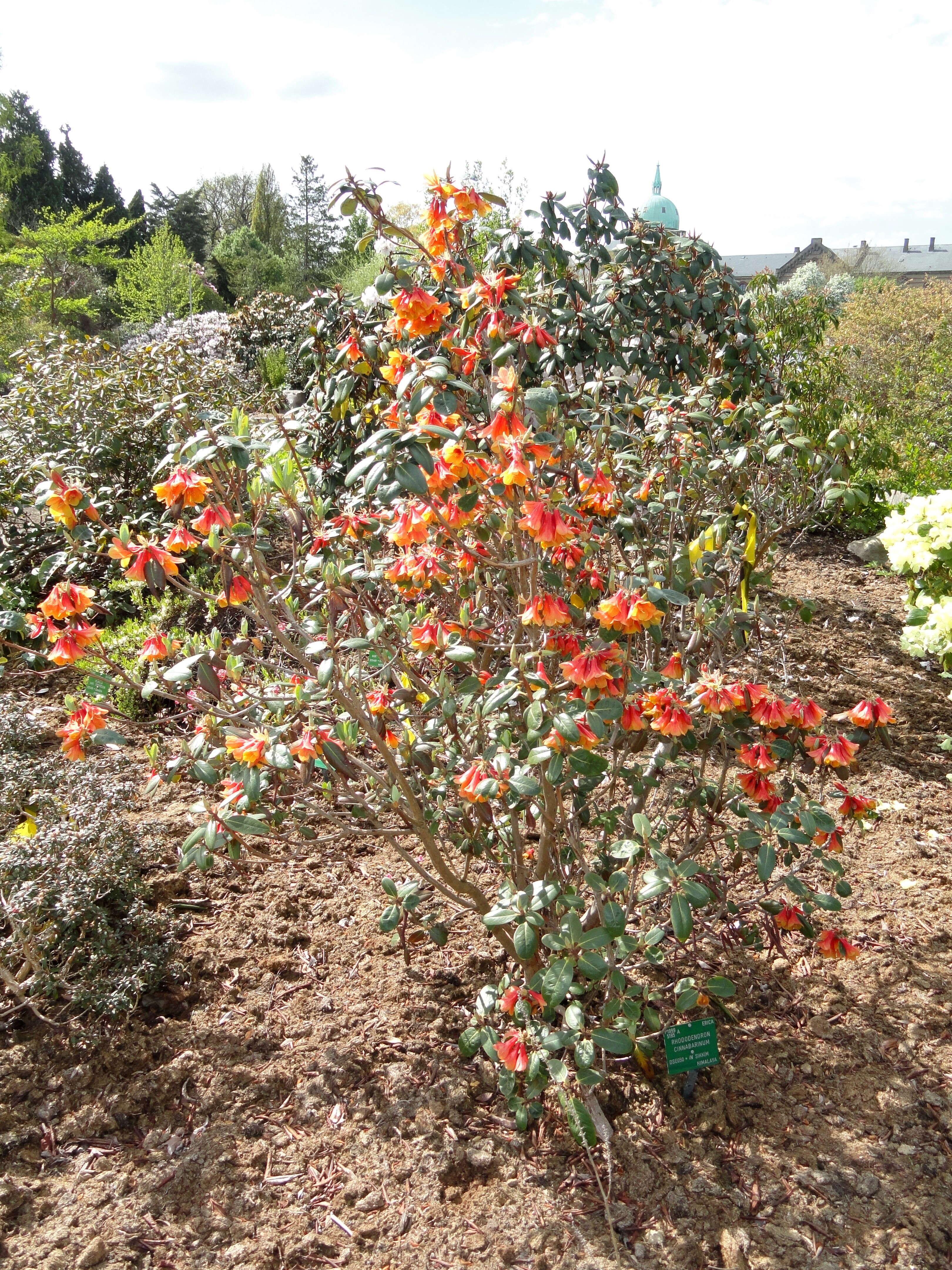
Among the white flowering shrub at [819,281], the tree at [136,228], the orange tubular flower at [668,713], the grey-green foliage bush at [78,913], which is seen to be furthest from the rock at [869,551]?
the tree at [136,228]

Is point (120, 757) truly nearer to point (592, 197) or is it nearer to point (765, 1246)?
point (765, 1246)

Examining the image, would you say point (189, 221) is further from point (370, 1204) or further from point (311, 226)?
point (370, 1204)

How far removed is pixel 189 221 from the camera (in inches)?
1127

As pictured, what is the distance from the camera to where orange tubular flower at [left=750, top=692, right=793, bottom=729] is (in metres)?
1.53

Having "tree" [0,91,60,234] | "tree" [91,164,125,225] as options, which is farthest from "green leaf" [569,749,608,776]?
"tree" [91,164,125,225]

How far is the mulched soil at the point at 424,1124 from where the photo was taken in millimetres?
1551

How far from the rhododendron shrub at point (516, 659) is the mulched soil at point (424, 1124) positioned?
0.15 metres

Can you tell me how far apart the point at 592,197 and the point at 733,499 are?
1278 mm

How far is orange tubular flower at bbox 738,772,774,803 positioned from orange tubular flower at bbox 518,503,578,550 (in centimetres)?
A: 71

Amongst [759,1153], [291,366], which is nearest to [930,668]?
[759,1153]

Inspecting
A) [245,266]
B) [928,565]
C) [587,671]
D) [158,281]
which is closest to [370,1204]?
[587,671]

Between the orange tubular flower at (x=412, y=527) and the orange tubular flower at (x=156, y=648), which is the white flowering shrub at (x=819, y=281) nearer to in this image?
the orange tubular flower at (x=412, y=527)

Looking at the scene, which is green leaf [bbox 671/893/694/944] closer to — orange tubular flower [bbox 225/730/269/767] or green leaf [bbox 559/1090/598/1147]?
green leaf [bbox 559/1090/598/1147]

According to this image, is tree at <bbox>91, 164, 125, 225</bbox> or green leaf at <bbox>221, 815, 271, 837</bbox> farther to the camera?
tree at <bbox>91, 164, 125, 225</bbox>
